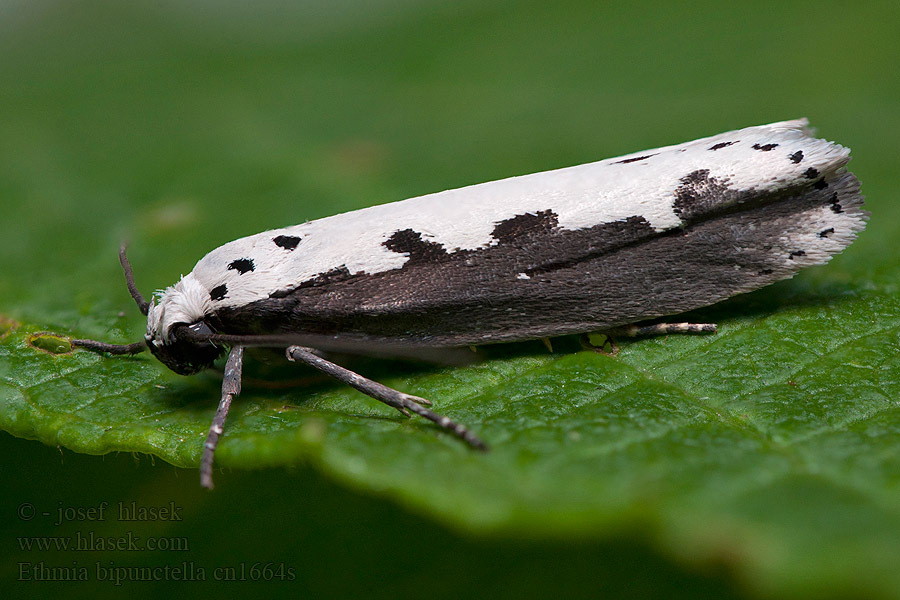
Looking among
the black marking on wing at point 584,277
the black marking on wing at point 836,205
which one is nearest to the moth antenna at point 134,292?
the black marking on wing at point 584,277

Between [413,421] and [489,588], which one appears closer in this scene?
[489,588]

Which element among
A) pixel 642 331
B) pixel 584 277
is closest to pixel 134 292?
pixel 584 277

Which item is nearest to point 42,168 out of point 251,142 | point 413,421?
point 251,142

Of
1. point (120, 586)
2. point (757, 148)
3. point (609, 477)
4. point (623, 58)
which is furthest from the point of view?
point (623, 58)

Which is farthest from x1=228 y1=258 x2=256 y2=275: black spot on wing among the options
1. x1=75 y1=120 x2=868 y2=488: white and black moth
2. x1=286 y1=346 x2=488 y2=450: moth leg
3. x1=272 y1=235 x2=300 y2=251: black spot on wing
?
x1=286 y1=346 x2=488 y2=450: moth leg

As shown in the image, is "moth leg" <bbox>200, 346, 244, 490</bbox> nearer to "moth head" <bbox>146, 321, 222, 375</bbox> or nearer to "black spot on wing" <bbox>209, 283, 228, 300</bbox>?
"moth head" <bbox>146, 321, 222, 375</bbox>

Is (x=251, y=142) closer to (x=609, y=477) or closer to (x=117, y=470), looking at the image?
(x=117, y=470)
